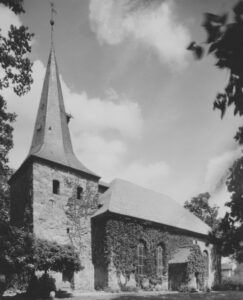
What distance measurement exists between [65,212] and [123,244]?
4930 millimetres

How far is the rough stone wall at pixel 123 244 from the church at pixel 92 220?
67mm

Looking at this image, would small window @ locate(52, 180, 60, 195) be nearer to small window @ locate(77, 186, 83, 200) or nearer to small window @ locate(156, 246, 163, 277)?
small window @ locate(77, 186, 83, 200)

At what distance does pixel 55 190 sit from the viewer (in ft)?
82.6

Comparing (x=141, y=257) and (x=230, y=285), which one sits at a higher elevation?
(x=141, y=257)

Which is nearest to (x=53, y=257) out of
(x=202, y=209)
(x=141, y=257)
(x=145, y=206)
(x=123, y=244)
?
(x=123, y=244)

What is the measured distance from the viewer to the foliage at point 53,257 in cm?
1792

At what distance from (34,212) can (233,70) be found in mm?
21825

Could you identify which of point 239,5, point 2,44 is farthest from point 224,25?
point 2,44

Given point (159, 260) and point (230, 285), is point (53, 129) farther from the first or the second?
point (230, 285)

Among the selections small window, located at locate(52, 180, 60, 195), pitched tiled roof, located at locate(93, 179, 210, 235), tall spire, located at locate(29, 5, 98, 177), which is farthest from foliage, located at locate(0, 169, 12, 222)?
pitched tiled roof, located at locate(93, 179, 210, 235)

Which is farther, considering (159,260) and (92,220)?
(159,260)

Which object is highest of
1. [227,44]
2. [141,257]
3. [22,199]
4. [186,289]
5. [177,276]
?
[22,199]

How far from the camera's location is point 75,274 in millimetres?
23297

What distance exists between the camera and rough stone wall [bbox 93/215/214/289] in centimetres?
2389
